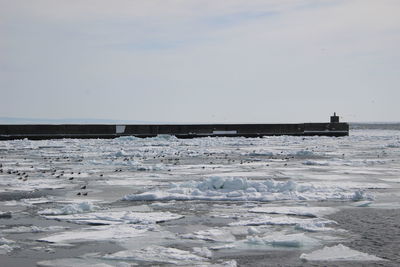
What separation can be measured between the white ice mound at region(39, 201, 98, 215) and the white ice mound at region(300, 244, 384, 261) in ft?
12.7

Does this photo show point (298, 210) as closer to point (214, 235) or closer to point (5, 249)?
point (214, 235)

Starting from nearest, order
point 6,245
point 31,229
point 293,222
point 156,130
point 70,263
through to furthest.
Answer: point 70,263 → point 6,245 → point 31,229 → point 293,222 → point 156,130

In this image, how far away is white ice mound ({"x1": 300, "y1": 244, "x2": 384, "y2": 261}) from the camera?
5.55 metres

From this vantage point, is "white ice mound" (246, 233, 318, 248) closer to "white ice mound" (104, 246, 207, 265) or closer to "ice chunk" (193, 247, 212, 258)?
"ice chunk" (193, 247, 212, 258)

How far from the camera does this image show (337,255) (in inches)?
224

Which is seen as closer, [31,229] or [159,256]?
[159,256]

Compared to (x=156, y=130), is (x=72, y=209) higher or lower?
lower

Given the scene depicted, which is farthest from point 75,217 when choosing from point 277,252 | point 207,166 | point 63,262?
point 207,166

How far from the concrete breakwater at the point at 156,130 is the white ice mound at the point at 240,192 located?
3005 centimetres

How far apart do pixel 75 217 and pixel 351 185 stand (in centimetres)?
629

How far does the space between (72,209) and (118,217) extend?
97 cm

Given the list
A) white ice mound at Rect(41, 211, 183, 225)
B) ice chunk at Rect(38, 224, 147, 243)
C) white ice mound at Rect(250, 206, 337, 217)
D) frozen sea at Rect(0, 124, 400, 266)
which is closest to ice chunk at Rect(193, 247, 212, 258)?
frozen sea at Rect(0, 124, 400, 266)

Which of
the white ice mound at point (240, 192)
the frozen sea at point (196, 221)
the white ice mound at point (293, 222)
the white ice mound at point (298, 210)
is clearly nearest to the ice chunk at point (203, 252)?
the frozen sea at point (196, 221)

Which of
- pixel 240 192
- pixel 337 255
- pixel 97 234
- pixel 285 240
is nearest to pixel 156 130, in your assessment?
pixel 240 192
